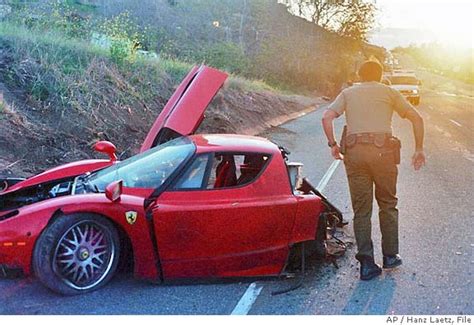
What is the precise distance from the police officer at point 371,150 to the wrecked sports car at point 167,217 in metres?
0.31

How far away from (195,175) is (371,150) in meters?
1.21

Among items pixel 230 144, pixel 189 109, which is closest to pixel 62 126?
pixel 189 109

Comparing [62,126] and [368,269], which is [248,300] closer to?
[368,269]

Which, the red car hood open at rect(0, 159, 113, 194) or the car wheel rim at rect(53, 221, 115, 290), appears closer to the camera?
the car wheel rim at rect(53, 221, 115, 290)

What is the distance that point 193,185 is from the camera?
378 cm

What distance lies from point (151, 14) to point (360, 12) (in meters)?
12.3

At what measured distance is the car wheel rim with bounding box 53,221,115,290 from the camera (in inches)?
134

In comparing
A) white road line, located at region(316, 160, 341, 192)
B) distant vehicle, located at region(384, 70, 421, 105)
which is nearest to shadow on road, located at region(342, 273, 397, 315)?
white road line, located at region(316, 160, 341, 192)

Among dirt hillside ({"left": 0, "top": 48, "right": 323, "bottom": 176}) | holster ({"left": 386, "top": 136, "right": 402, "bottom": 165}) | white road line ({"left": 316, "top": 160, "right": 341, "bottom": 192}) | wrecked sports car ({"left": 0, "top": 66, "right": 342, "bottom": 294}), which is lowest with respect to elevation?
white road line ({"left": 316, "top": 160, "right": 341, "bottom": 192})

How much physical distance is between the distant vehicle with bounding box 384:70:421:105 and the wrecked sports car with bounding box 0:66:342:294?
703 inches

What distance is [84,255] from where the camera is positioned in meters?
3.45

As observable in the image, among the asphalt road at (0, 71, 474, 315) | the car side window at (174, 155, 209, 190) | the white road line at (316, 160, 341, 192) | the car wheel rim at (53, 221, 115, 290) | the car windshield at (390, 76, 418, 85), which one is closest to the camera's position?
the asphalt road at (0, 71, 474, 315)

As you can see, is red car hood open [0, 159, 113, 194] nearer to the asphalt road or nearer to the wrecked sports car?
the wrecked sports car

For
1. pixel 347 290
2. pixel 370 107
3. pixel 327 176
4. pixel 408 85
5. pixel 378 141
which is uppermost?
pixel 370 107
